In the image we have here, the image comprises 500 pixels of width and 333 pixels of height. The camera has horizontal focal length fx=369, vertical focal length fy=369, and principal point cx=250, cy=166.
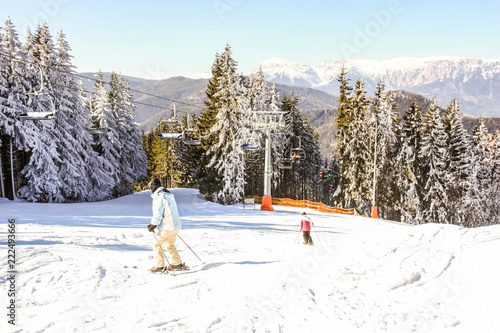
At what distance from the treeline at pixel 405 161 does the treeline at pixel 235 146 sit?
249 inches

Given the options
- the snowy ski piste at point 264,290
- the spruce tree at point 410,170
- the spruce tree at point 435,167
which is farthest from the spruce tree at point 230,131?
the snowy ski piste at point 264,290

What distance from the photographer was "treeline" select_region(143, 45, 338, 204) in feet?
110

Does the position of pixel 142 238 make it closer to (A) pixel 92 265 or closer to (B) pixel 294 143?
(A) pixel 92 265

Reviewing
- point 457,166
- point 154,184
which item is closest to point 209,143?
point 457,166

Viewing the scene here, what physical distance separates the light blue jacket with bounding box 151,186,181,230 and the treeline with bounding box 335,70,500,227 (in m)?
31.6

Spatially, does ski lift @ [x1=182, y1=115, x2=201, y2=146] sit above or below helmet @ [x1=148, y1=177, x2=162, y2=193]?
above

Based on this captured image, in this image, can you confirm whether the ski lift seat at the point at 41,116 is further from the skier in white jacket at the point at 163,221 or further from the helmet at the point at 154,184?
the skier in white jacket at the point at 163,221

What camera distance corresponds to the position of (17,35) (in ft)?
Answer: 91.9

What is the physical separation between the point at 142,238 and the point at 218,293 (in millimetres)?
7461

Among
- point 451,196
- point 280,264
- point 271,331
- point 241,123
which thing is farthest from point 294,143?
point 271,331

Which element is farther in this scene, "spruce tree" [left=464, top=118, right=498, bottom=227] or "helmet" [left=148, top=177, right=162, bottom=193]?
"spruce tree" [left=464, top=118, right=498, bottom=227]

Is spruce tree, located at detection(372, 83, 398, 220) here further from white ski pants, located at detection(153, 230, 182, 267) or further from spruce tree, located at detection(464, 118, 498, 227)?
white ski pants, located at detection(153, 230, 182, 267)

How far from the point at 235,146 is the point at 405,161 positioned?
805 inches

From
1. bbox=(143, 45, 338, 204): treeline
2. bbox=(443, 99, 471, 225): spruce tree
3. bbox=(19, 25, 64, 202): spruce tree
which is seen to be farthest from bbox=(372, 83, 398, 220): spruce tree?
bbox=(19, 25, 64, 202): spruce tree
